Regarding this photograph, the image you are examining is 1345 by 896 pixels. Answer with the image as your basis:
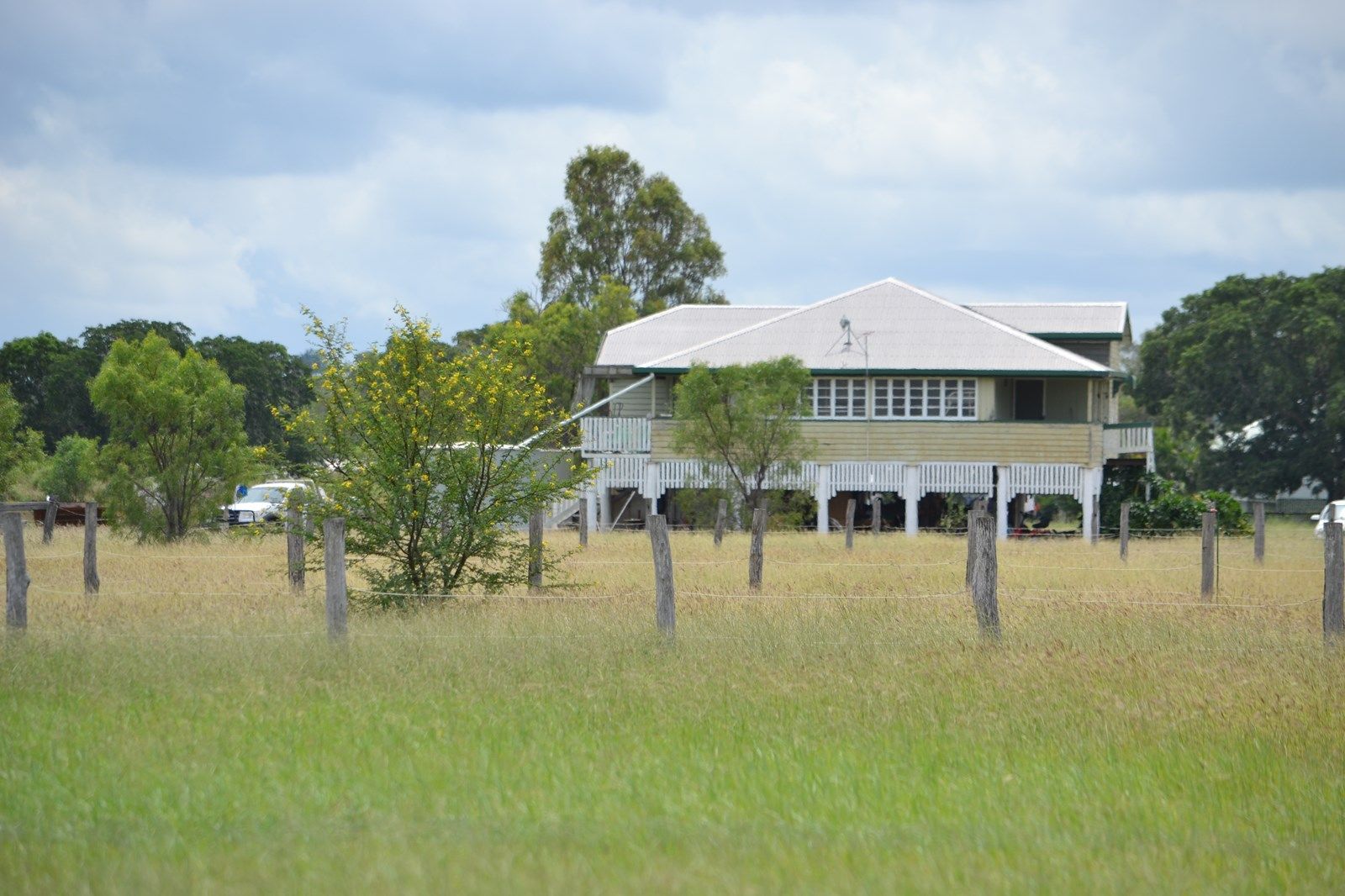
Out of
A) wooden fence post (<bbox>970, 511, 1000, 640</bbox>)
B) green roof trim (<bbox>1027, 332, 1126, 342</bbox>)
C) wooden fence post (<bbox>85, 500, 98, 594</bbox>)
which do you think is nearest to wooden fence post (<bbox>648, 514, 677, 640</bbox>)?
wooden fence post (<bbox>970, 511, 1000, 640</bbox>)

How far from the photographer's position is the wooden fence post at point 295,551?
1698 centimetres

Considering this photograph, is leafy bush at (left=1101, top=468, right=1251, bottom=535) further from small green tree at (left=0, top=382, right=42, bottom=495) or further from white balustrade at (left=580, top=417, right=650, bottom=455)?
small green tree at (left=0, top=382, right=42, bottom=495)

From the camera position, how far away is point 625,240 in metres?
62.2

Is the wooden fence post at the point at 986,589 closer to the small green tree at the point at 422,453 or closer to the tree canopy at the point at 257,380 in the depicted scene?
the small green tree at the point at 422,453

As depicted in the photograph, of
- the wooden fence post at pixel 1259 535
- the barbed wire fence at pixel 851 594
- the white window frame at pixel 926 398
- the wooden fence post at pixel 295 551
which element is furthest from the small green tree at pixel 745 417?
the wooden fence post at pixel 295 551

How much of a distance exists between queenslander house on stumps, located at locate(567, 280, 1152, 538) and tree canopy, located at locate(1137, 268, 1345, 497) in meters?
16.8

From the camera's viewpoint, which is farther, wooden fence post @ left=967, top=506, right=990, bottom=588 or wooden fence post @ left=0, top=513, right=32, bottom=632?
wooden fence post @ left=967, top=506, right=990, bottom=588

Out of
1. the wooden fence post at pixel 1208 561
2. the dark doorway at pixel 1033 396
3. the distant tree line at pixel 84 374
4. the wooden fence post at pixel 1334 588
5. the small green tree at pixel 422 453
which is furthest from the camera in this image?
the distant tree line at pixel 84 374

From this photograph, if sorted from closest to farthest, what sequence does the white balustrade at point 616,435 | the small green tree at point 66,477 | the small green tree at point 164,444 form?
the small green tree at point 164,444, the white balustrade at point 616,435, the small green tree at point 66,477

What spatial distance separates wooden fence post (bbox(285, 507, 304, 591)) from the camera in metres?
17.0

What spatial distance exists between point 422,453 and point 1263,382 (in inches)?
1850

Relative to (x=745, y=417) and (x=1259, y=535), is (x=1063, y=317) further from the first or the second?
(x=1259, y=535)

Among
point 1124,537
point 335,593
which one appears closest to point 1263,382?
point 1124,537

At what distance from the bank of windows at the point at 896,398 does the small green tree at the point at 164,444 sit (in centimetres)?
1448
